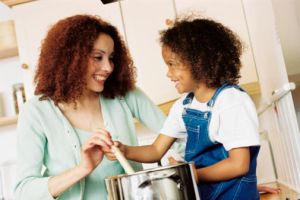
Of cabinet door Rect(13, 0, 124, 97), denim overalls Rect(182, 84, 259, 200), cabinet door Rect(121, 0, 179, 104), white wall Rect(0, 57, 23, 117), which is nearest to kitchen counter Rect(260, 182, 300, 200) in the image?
denim overalls Rect(182, 84, 259, 200)

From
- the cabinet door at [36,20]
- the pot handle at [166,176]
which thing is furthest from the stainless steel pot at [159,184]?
the cabinet door at [36,20]

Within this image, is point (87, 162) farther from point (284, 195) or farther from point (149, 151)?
point (284, 195)

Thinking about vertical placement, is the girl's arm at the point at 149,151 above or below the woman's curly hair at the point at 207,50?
below

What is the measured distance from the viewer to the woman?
0.92 metres

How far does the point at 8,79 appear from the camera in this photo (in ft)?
7.29

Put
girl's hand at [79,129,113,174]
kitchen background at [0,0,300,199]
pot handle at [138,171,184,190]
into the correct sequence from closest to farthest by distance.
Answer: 1. pot handle at [138,171,184,190]
2. girl's hand at [79,129,113,174]
3. kitchen background at [0,0,300,199]

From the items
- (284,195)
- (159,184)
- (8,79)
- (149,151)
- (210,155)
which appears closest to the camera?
(159,184)

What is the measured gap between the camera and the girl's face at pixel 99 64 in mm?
1007

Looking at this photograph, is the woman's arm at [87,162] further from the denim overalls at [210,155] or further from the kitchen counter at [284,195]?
the kitchen counter at [284,195]

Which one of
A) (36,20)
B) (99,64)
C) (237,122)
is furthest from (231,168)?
(36,20)

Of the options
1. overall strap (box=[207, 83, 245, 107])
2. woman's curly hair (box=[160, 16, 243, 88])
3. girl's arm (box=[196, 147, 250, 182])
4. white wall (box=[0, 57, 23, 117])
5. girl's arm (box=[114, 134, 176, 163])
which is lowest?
girl's arm (box=[196, 147, 250, 182])

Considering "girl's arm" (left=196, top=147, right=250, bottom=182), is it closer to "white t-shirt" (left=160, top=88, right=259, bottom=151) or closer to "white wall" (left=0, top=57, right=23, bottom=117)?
"white t-shirt" (left=160, top=88, right=259, bottom=151)

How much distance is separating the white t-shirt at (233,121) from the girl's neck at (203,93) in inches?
1.3

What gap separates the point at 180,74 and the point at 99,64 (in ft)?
0.71
